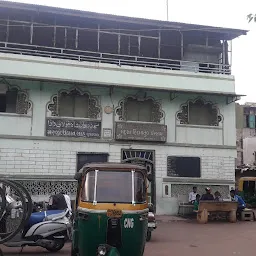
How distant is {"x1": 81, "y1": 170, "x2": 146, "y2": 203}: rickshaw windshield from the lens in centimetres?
673

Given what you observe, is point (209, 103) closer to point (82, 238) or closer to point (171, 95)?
point (171, 95)

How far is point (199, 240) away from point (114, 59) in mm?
9057

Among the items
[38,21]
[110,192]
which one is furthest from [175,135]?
[110,192]

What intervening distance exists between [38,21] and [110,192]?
12.0 meters

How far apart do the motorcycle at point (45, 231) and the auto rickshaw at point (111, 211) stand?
1515 millimetres

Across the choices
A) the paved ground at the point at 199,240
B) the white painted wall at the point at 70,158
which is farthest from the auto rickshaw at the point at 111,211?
the white painted wall at the point at 70,158

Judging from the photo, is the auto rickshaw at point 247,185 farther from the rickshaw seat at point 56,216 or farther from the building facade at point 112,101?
the rickshaw seat at point 56,216

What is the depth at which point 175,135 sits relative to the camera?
17.3m

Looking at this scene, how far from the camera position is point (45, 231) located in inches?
331

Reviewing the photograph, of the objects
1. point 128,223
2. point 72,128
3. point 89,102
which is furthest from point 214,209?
point 128,223

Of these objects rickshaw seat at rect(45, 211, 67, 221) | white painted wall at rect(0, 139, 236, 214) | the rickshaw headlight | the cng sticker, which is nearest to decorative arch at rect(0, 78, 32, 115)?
white painted wall at rect(0, 139, 236, 214)

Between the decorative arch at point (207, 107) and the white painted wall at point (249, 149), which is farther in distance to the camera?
the white painted wall at point (249, 149)

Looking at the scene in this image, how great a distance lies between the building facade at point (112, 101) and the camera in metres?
15.8

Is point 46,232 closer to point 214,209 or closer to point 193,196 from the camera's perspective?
point 214,209
